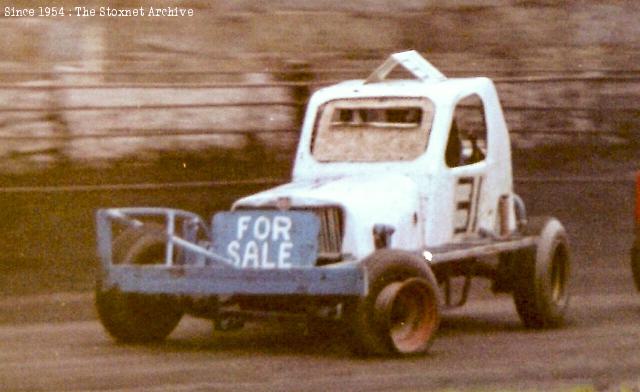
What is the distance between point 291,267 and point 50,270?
15.3ft

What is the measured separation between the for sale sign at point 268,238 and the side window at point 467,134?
1630 mm

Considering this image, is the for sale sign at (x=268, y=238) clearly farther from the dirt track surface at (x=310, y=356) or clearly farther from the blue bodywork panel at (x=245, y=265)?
the dirt track surface at (x=310, y=356)

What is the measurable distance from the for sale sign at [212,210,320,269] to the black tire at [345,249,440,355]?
1.49ft

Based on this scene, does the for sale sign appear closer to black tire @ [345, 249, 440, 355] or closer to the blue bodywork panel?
the blue bodywork panel

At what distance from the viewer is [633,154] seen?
63.0 ft

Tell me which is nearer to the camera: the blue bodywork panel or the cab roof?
the blue bodywork panel

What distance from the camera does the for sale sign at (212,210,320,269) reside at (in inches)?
413

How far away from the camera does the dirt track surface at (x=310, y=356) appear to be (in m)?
9.48

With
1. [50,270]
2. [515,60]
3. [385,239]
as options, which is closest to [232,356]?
[385,239]

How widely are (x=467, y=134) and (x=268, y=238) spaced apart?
2155mm

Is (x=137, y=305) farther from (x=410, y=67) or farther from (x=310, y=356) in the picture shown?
(x=410, y=67)

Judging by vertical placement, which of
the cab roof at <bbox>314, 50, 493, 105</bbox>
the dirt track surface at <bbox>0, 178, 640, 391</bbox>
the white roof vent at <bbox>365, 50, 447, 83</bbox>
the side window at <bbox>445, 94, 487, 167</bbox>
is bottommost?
the dirt track surface at <bbox>0, 178, 640, 391</bbox>

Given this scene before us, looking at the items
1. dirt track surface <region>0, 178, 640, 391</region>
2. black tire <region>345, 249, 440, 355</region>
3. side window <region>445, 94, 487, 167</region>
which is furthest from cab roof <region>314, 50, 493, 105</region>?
black tire <region>345, 249, 440, 355</region>

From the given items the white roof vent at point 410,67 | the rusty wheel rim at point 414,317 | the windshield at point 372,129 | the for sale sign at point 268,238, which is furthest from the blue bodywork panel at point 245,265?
the white roof vent at point 410,67
